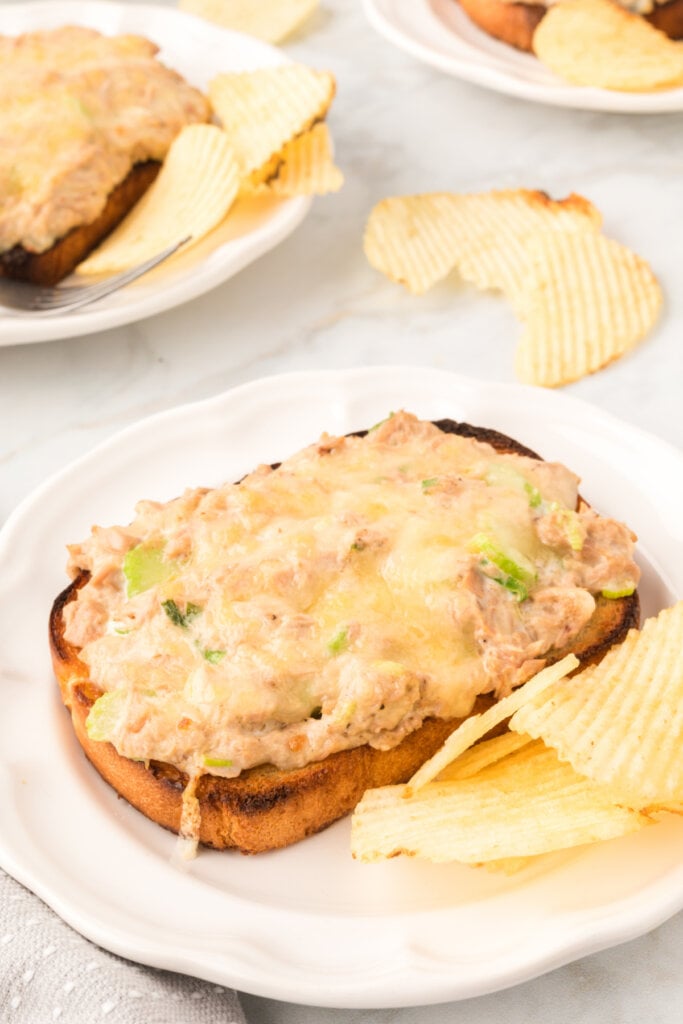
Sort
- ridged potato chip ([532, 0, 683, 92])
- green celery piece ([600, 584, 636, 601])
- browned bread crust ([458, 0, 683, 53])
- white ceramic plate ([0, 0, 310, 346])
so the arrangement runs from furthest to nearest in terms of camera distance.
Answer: browned bread crust ([458, 0, 683, 53])
ridged potato chip ([532, 0, 683, 92])
white ceramic plate ([0, 0, 310, 346])
green celery piece ([600, 584, 636, 601])

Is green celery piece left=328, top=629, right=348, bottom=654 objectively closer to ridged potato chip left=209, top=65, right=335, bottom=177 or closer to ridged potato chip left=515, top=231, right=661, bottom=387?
ridged potato chip left=515, top=231, right=661, bottom=387

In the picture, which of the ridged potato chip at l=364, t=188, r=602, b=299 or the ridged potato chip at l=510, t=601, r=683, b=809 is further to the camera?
the ridged potato chip at l=364, t=188, r=602, b=299

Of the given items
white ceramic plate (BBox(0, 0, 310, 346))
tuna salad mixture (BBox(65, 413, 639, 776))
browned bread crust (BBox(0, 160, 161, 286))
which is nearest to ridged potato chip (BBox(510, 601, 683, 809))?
tuna salad mixture (BBox(65, 413, 639, 776))

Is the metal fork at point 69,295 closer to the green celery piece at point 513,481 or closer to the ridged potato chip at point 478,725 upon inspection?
the green celery piece at point 513,481

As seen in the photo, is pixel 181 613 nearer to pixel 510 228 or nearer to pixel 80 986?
pixel 80 986

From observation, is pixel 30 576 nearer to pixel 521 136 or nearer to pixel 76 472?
pixel 76 472

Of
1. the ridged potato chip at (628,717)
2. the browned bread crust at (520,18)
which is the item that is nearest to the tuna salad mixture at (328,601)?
the ridged potato chip at (628,717)

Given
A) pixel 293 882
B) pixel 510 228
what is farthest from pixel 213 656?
pixel 510 228
